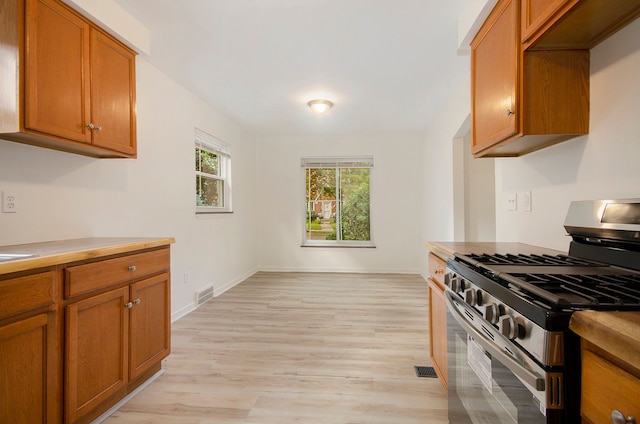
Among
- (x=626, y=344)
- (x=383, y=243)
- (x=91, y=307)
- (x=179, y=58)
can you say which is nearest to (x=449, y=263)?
(x=626, y=344)

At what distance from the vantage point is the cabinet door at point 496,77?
1534mm

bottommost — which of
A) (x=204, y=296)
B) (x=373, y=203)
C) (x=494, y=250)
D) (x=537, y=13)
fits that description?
(x=204, y=296)

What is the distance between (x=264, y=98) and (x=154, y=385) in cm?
316

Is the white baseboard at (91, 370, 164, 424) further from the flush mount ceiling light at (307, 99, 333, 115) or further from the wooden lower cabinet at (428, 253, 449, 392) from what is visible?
the flush mount ceiling light at (307, 99, 333, 115)

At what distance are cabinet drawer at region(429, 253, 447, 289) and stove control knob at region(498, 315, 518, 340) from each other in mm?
862

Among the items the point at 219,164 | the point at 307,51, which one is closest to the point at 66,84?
the point at 307,51

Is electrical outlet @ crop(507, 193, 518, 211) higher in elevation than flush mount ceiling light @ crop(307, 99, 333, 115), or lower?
lower

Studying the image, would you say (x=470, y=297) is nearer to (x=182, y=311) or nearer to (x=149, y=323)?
(x=149, y=323)

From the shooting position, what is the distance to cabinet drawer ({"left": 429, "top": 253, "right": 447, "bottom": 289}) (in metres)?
1.79

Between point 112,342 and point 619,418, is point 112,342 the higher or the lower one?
the lower one

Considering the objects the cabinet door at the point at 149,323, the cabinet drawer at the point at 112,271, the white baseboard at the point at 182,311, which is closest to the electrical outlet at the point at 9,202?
the cabinet drawer at the point at 112,271

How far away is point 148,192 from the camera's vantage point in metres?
2.95

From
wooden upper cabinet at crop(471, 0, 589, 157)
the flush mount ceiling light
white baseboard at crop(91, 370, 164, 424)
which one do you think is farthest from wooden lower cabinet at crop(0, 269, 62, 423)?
the flush mount ceiling light

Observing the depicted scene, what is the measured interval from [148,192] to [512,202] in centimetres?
301
